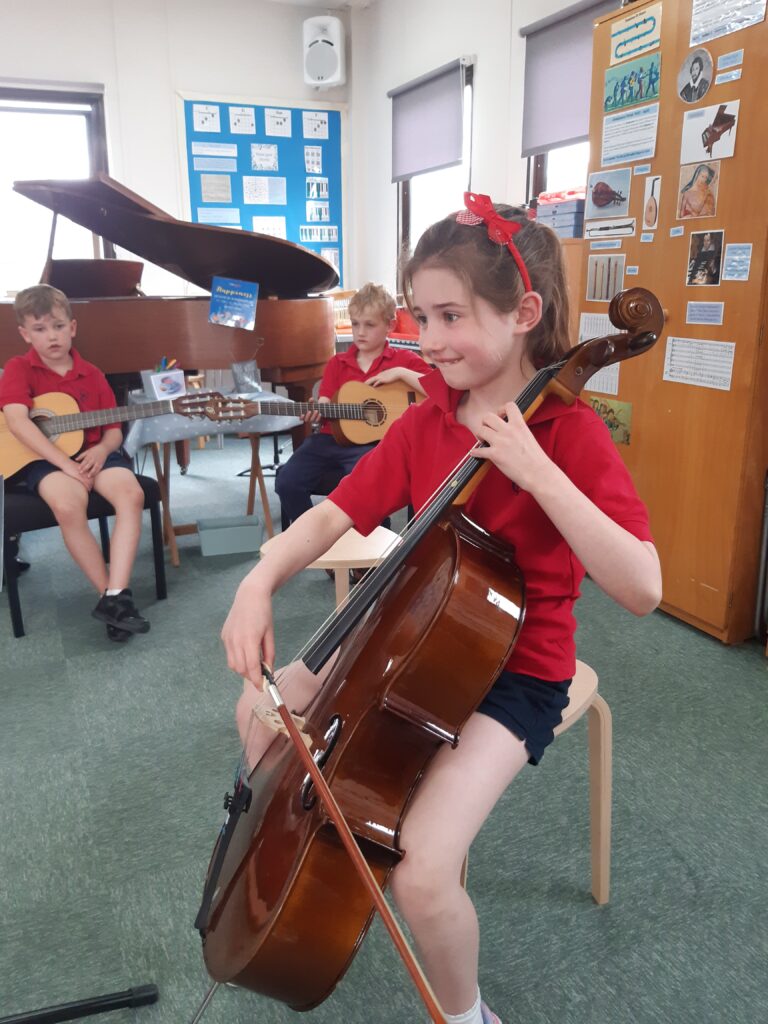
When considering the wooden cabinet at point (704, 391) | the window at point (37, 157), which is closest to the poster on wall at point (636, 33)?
the wooden cabinet at point (704, 391)

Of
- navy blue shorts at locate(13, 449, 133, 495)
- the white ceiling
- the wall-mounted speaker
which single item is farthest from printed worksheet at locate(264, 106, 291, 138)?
navy blue shorts at locate(13, 449, 133, 495)

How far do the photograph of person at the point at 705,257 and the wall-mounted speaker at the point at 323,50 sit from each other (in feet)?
12.9

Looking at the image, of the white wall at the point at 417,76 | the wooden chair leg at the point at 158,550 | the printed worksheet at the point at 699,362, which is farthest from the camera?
the white wall at the point at 417,76

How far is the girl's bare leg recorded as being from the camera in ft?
2.85

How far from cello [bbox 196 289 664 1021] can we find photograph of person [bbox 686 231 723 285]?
1.38 metres

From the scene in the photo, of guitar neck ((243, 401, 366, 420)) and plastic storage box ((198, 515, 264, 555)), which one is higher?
guitar neck ((243, 401, 366, 420))

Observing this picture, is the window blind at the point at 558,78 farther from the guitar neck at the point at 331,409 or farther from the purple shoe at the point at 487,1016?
the purple shoe at the point at 487,1016

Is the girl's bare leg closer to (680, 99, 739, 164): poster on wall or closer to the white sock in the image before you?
the white sock

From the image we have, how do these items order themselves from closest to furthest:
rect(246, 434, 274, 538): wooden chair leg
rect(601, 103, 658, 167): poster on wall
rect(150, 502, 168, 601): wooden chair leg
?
rect(601, 103, 658, 167): poster on wall
rect(150, 502, 168, 601): wooden chair leg
rect(246, 434, 274, 538): wooden chair leg

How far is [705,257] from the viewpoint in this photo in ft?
7.17

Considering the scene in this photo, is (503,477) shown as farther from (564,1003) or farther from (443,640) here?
(564,1003)

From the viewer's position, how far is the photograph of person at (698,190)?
6.97ft

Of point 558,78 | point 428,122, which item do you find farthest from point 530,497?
point 428,122

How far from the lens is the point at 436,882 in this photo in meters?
0.86
